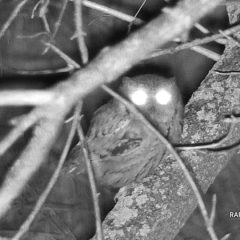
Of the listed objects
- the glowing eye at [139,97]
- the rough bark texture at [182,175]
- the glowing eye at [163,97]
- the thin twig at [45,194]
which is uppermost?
the thin twig at [45,194]

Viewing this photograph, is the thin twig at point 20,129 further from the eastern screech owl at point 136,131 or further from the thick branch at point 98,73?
the eastern screech owl at point 136,131

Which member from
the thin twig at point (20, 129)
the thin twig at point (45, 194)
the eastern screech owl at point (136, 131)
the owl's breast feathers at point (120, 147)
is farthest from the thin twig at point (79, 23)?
the owl's breast feathers at point (120, 147)

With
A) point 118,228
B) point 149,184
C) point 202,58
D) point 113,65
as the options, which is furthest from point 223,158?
point 202,58

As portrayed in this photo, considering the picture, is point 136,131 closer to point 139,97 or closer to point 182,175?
point 139,97

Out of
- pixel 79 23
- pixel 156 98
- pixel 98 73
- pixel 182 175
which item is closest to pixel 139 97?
pixel 156 98

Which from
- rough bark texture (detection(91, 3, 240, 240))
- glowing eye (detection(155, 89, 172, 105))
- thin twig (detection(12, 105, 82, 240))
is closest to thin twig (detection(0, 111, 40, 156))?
thin twig (detection(12, 105, 82, 240))

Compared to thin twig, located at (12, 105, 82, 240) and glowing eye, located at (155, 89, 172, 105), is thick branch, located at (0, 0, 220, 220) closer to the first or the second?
thin twig, located at (12, 105, 82, 240)
